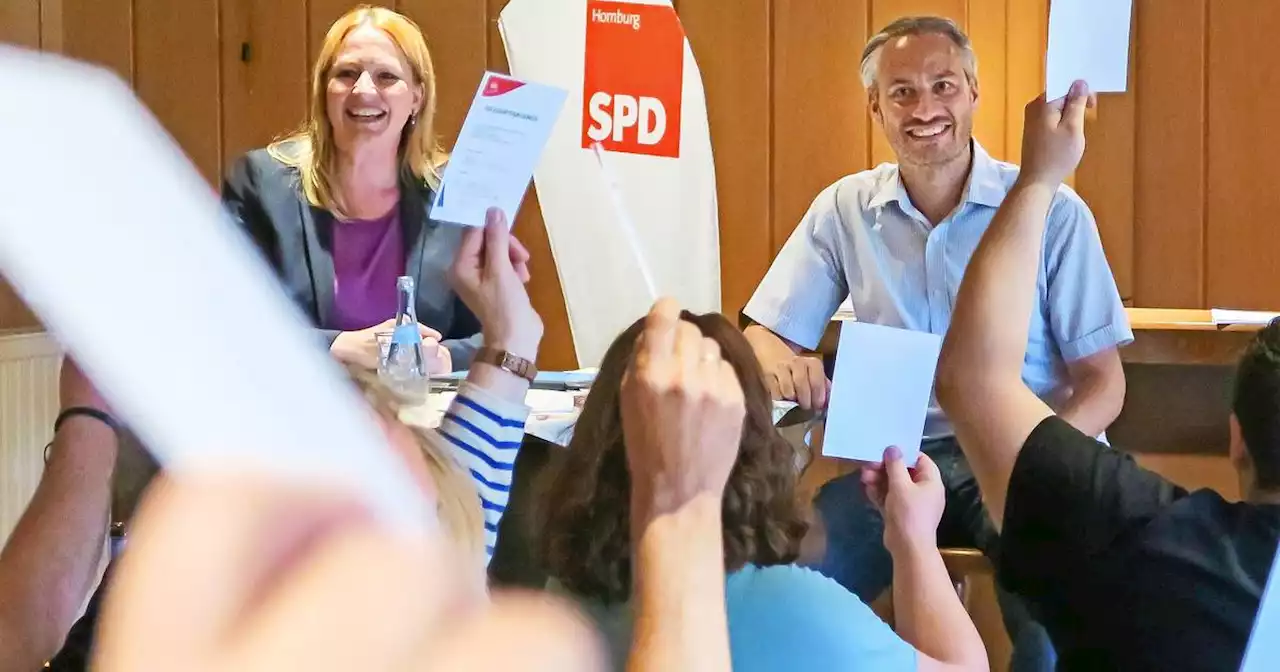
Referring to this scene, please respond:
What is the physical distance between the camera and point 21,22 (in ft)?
1.48

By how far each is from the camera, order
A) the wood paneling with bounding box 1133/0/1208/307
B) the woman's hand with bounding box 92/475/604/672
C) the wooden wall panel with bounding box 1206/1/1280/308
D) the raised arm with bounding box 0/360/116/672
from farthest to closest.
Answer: the wooden wall panel with bounding box 1206/1/1280/308 → the wood paneling with bounding box 1133/0/1208/307 → the raised arm with bounding box 0/360/116/672 → the woman's hand with bounding box 92/475/604/672

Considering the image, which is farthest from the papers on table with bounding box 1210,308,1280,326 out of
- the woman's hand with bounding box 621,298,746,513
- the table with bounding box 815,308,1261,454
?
the woman's hand with bounding box 621,298,746,513

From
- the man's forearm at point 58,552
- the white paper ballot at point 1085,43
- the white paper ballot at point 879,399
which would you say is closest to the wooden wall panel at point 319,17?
the man's forearm at point 58,552

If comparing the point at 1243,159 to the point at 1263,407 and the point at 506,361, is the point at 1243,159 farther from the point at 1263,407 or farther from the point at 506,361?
the point at 506,361

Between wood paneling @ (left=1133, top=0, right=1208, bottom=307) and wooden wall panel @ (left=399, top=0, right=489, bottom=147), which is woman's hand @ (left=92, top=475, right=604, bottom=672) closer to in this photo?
wooden wall panel @ (left=399, top=0, right=489, bottom=147)

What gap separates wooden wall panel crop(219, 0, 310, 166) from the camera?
54 cm

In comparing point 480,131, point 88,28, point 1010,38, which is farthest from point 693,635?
point 1010,38

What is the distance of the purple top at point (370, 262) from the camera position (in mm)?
533

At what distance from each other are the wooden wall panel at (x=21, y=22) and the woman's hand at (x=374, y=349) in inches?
7.2

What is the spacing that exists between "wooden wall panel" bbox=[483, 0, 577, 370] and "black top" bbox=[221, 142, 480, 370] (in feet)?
0.12

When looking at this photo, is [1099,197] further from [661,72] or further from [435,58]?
[435,58]

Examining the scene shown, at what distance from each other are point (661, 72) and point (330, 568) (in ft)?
1.26

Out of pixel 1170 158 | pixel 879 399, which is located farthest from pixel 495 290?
pixel 1170 158

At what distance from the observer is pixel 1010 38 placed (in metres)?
0.75
